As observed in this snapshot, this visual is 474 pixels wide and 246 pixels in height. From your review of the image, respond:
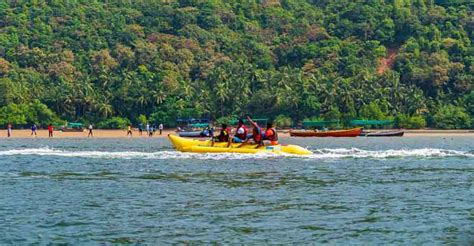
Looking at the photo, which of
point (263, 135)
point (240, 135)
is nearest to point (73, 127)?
point (240, 135)

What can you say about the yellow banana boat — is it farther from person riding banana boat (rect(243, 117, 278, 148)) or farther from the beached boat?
the beached boat

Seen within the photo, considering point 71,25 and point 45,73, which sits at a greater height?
point 71,25

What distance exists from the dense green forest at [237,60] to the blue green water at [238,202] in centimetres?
6277

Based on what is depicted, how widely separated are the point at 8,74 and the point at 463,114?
57.1 meters

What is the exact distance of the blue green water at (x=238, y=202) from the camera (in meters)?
16.9

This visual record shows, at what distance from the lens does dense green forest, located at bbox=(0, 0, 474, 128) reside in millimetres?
98125

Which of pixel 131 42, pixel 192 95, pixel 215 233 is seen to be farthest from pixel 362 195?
pixel 131 42

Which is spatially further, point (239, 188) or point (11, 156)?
point (11, 156)

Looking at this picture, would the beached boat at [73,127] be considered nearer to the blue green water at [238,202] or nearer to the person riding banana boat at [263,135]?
the blue green water at [238,202]

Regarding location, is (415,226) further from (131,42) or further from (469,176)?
(131,42)

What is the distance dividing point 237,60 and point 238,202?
324ft

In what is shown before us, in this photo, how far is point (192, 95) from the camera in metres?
102

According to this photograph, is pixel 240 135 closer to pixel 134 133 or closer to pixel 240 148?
pixel 240 148

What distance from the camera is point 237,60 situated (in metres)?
120
